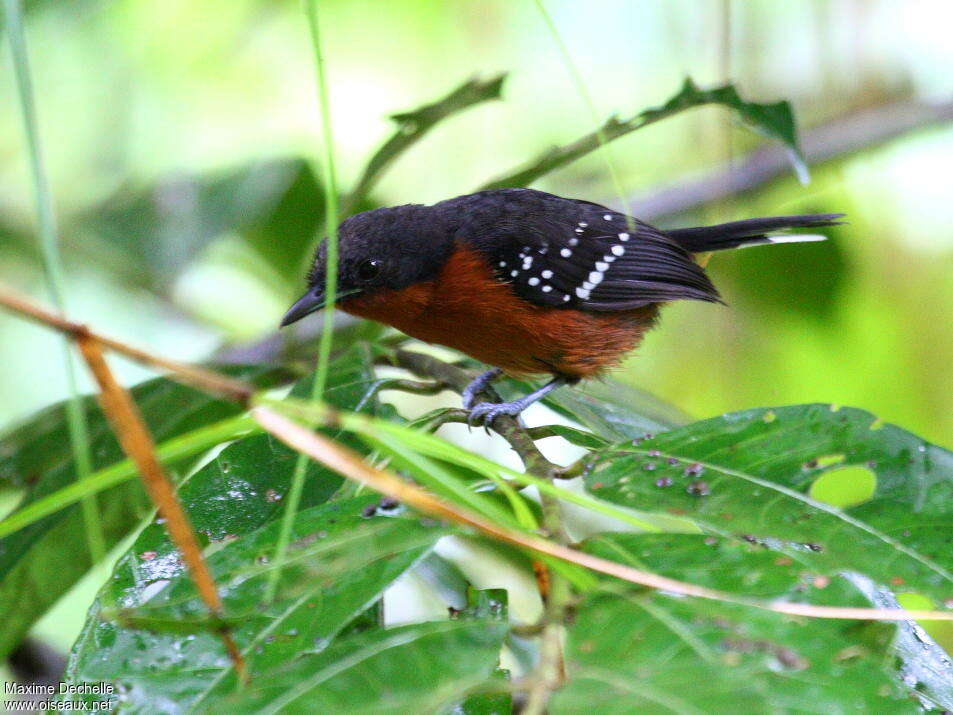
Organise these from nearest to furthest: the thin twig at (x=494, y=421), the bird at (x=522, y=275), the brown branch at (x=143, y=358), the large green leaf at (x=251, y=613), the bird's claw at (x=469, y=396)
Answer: the brown branch at (x=143, y=358) < the large green leaf at (x=251, y=613) < the thin twig at (x=494, y=421) < the bird's claw at (x=469, y=396) < the bird at (x=522, y=275)

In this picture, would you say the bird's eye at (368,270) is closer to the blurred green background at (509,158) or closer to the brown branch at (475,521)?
the blurred green background at (509,158)

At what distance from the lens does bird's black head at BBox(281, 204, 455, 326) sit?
306cm

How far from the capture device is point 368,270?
310 cm

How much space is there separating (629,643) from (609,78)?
4.66 metres

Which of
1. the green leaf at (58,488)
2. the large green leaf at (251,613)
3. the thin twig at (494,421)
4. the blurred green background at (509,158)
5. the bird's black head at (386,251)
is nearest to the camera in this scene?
the large green leaf at (251,613)

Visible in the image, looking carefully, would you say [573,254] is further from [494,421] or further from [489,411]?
[494,421]

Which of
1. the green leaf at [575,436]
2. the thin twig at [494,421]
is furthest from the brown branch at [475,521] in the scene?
the green leaf at [575,436]

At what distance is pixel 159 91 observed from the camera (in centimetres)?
506

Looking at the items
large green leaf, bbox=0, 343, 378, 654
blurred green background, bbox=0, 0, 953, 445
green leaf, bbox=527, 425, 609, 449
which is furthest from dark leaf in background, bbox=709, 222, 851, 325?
green leaf, bbox=527, 425, 609, 449

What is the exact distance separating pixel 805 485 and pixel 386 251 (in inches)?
79.4

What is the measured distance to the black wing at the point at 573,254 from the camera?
10.8 feet

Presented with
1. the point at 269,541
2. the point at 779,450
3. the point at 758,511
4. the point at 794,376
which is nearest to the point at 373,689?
the point at 269,541

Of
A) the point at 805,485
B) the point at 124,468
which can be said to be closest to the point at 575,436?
the point at 805,485

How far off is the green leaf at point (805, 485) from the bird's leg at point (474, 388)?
1045 mm
